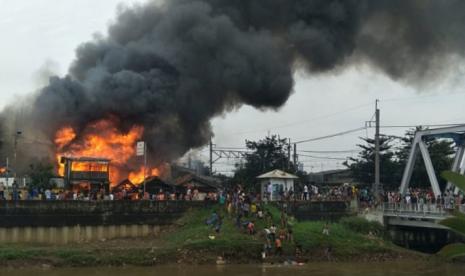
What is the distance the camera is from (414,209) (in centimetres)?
3556

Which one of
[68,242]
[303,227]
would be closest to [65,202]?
[68,242]

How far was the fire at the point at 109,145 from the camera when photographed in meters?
49.4

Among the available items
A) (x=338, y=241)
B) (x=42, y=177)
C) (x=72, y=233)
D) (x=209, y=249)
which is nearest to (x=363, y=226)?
(x=338, y=241)

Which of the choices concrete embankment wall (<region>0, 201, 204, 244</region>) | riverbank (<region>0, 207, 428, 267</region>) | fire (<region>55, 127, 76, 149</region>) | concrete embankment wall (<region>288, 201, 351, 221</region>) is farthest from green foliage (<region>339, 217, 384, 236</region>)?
fire (<region>55, 127, 76, 149</region>)

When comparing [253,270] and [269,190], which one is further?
[269,190]

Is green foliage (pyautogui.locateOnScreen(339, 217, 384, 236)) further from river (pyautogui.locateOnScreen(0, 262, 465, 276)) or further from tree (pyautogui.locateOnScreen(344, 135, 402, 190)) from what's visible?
tree (pyautogui.locateOnScreen(344, 135, 402, 190))

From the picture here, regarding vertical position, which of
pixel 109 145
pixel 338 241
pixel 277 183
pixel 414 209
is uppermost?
pixel 109 145

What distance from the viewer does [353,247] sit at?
32.9 meters

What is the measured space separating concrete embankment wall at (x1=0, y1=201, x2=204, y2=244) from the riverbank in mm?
874

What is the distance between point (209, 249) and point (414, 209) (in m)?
13.1

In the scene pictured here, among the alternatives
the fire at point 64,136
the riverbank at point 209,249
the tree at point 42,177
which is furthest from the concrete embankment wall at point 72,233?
Answer: the fire at point 64,136

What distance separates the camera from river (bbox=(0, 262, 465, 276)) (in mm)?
27688

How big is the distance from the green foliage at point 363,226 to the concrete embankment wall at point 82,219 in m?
9.30

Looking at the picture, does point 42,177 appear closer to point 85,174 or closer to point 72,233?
point 85,174
